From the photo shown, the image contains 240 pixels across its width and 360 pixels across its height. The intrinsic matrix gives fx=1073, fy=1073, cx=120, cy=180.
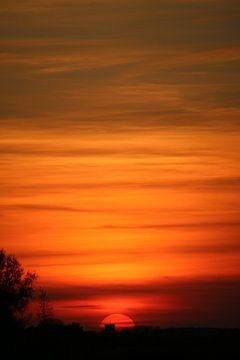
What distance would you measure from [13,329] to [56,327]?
591cm

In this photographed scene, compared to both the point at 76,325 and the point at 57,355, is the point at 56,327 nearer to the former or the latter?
the point at 76,325

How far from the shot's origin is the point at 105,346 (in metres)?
79.6

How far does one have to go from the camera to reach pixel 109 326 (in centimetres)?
10106

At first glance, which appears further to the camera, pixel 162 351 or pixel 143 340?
pixel 143 340

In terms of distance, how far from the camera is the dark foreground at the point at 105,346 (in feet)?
230

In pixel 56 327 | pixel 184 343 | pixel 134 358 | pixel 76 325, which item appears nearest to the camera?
pixel 134 358

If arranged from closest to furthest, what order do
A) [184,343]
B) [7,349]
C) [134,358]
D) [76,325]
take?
[134,358] < [7,349] < [184,343] < [76,325]

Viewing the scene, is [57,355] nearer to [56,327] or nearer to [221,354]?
[221,354]

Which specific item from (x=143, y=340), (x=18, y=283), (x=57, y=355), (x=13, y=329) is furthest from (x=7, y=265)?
(x=57, y=355)

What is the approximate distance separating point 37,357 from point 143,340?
16.9 metres

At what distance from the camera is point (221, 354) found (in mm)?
68562

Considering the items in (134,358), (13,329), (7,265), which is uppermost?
(7,265)

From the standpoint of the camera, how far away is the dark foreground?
70000mm

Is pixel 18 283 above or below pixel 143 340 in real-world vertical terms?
above
